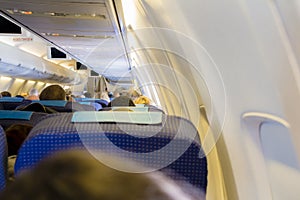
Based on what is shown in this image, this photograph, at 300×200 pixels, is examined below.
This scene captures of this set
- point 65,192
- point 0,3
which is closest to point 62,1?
point 0,3

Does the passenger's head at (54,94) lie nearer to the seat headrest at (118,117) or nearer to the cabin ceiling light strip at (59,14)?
the cabin ceiling light strip at (59,14)

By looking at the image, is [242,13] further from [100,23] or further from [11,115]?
[100,23]

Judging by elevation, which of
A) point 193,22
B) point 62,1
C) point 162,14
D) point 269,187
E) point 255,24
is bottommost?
point 269,187

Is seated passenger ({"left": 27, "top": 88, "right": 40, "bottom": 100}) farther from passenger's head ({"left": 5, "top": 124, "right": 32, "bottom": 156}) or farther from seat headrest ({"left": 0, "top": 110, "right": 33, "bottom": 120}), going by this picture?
passenger's head ({"left": 5, "top": 124, "right": 32, "bottom": 156})

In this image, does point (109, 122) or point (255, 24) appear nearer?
point (255, 24)

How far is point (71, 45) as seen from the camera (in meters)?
6.37

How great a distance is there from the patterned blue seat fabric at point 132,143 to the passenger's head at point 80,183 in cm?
72

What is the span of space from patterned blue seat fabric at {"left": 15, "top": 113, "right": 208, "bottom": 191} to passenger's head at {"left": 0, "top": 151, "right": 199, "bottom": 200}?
0.72 meters

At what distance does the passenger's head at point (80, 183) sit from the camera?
576mm

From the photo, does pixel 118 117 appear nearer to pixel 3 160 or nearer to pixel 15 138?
pixel 3 160

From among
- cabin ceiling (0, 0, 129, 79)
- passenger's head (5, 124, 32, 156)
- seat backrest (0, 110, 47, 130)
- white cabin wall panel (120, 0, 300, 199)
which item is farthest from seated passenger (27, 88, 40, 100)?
white cabin wall panel (120, 0, 300, 199)

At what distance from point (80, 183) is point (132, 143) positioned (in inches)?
34.1

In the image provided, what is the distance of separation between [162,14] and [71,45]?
4.17 meters

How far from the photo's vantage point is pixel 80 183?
0.61 meters
